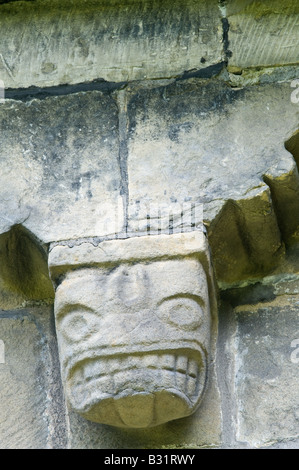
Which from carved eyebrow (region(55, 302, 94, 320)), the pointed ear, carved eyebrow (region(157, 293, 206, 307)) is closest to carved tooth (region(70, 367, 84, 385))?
carved eyebrow (region(55, 302, 94, 320))

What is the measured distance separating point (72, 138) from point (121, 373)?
29.5 inches

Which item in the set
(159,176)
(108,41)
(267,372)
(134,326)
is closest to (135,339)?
(134,326)

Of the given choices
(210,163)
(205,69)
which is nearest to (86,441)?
(210,163)

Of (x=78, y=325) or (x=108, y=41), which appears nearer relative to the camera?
(x=78, y=325)

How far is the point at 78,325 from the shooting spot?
239cm

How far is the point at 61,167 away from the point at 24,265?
291 mm

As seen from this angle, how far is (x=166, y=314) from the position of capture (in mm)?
2348

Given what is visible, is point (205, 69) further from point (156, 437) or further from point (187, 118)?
point (156, 437)

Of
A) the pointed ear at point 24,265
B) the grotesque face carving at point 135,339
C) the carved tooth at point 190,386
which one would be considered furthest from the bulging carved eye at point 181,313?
the pointed ear at point 24,265

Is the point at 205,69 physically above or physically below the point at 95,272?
above

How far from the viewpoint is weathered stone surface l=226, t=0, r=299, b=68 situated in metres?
2.73

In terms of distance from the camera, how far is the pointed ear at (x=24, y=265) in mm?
2592

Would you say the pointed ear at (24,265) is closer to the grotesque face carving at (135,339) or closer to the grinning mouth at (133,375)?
the grotesque face carving at (135,339)

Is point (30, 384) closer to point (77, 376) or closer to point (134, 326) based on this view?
point (77, 376)
